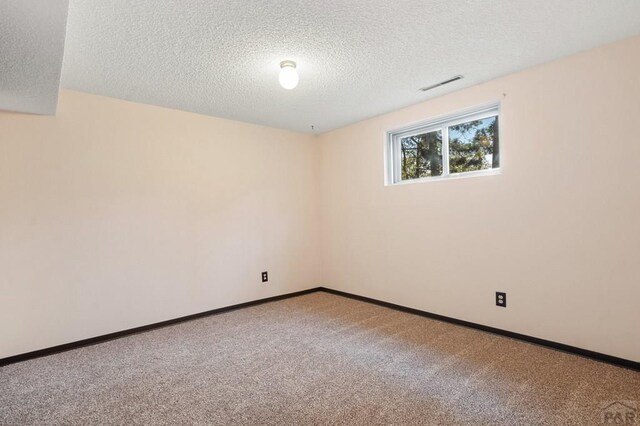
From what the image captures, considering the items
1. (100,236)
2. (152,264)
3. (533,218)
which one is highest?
(533,218)

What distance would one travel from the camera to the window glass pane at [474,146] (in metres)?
2.92

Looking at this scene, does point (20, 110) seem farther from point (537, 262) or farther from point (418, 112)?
point (537, 262)

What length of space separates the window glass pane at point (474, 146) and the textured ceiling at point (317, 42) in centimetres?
42

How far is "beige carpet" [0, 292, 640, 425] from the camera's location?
Answer: 1.74 metres

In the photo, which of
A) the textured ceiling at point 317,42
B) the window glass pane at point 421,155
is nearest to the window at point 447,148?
the window glass pane at point 421,155

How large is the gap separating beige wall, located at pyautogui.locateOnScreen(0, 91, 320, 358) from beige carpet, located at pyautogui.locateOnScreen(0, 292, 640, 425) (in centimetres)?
37

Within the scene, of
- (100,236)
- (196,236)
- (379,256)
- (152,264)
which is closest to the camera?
(100,236)

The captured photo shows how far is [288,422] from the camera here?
1.68 metres

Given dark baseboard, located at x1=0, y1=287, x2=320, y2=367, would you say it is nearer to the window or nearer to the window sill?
the window sill

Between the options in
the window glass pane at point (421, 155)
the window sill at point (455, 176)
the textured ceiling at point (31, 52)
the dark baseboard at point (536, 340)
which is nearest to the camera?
the textured ceiling at point (31, 52)

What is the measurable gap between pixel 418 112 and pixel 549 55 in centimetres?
121

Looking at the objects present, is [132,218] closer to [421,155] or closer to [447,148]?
[421,155]

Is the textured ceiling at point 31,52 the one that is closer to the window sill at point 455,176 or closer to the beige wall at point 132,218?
the beige wall at point 132,218

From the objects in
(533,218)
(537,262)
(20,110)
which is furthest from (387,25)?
(20,110)
